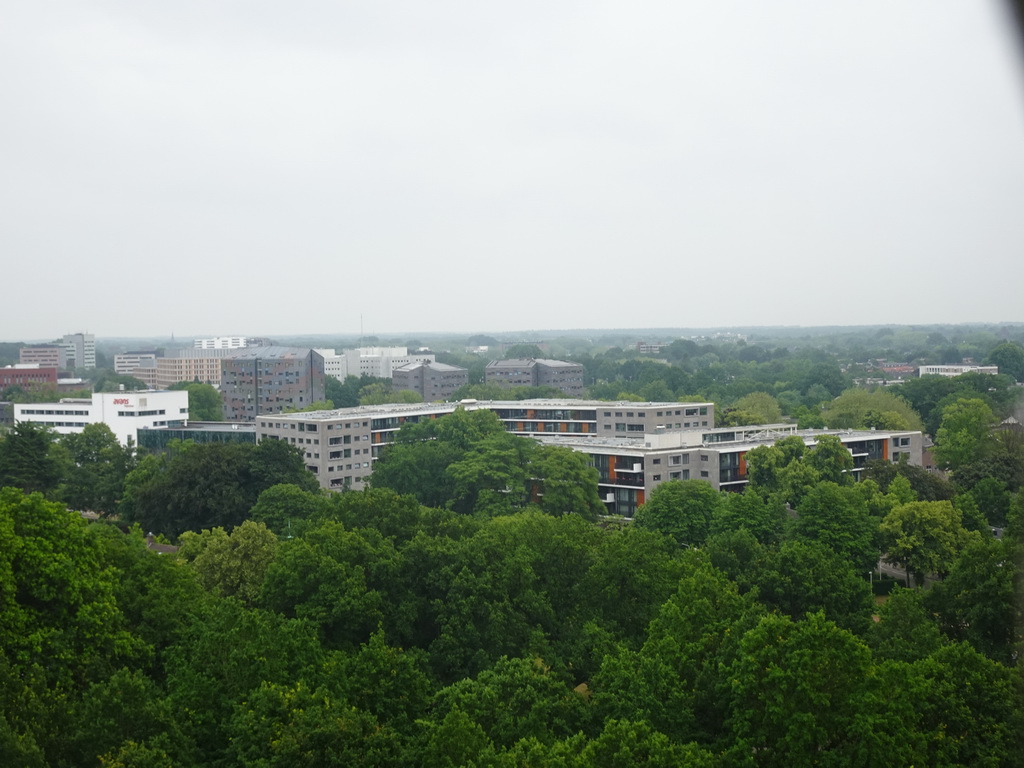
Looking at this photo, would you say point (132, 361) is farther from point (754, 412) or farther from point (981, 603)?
point (981, 603)

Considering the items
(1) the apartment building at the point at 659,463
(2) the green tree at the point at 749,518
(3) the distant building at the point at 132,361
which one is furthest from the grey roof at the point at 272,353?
(2) the green tree at the point at 749,518

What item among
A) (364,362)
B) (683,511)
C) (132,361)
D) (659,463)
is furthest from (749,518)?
(132,361)

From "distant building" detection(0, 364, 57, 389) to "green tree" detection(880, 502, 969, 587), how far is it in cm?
4949

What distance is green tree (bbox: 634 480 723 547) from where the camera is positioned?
18547mm

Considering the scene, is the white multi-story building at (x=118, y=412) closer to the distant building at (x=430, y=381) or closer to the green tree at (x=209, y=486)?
the green tree at (x=209, y=486)

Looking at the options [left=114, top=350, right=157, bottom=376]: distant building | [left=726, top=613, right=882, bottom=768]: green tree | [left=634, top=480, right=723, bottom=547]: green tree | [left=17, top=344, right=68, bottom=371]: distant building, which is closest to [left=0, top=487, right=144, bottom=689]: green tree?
[left=726, top=613, right=882, bottom=768]: green tree

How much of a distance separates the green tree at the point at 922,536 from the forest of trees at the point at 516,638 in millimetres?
43

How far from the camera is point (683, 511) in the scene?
61.5 ft

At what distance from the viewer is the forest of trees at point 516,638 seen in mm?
7957

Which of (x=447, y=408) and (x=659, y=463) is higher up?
(x=447, y=408)

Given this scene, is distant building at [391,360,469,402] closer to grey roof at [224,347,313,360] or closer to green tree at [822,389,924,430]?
grey roof at [224,347,313,360]

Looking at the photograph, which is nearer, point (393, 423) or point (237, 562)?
point (237, 562)

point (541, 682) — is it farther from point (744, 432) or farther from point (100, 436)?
point (100, 436)

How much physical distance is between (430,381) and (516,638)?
46960mm
